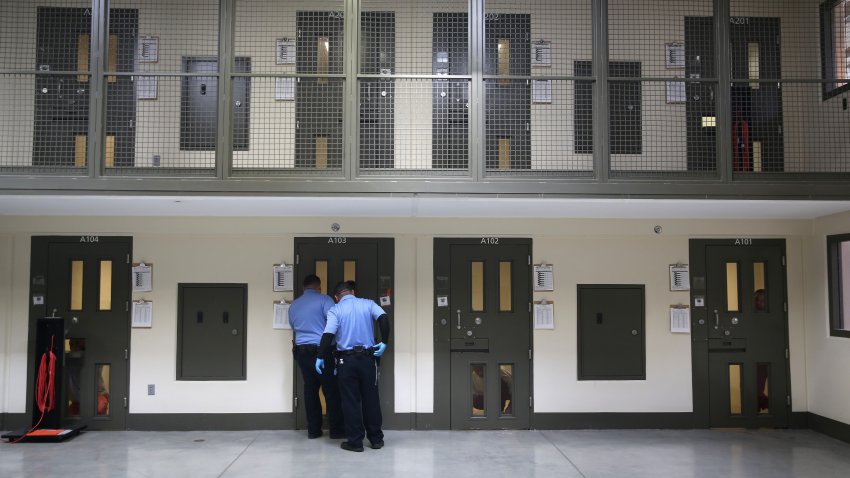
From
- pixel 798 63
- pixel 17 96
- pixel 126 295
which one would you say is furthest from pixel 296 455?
pixel 798 63

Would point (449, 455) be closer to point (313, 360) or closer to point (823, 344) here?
point (313, 360)

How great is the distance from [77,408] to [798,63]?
878cm

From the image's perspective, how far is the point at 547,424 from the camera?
7.42 metres

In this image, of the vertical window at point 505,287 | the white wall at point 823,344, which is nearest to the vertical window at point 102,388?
the vertical window at point 505,287

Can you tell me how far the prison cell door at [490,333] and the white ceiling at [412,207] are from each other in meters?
0.53

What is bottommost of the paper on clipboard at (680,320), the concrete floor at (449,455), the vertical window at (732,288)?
the concrete floor at (449,455)

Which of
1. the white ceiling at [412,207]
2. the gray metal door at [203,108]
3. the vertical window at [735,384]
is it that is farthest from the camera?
the vertical window at [735,384]

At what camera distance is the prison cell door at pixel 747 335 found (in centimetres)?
751

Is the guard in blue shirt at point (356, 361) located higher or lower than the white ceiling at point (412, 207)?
lower

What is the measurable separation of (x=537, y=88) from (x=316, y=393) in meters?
4.09

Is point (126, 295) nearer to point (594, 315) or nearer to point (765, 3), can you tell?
point (594, 315)

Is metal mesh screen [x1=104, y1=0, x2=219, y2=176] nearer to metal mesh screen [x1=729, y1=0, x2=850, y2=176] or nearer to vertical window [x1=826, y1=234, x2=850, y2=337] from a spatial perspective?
metal mesh screen [x1=729, y1=0, x2=850, y2=176]

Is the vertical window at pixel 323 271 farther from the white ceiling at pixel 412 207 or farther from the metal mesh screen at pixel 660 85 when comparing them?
the metal mesh screen at pixel 660 85

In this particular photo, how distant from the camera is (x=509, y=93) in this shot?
749 cm
